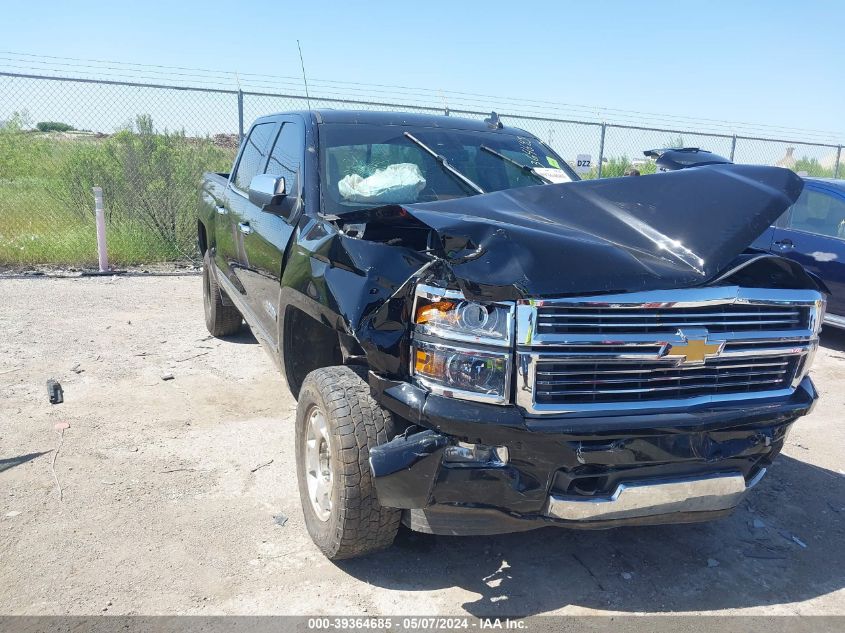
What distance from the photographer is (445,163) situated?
398cm

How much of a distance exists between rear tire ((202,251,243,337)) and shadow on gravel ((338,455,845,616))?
11.8 feet

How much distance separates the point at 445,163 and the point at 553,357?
1895 mm

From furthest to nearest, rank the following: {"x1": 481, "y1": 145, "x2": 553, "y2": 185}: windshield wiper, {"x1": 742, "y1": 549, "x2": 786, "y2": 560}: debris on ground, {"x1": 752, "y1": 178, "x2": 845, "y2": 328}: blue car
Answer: {"x1": 752, "y1": 178, "x2": 845, "y2": 328}: blue car < {"x1": 481, "y1": 145, "x2": 553, "y2": 185}: windshield wiper < {"x1": 742, "y1": 549, "x2": 786, "y2": 560}: debris on ground

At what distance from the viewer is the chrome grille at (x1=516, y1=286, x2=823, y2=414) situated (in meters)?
2.40

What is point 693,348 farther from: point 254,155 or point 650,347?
point 254,155

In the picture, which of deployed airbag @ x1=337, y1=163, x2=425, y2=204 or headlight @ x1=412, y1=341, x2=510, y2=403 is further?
deployed airbag @ x1=337, y1=163, x2=425, y2=204

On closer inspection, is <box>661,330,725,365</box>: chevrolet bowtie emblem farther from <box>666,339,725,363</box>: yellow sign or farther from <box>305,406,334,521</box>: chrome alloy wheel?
<box>305,406,334,521</box>: chrome alloy wheel

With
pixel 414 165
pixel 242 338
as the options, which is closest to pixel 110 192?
pixel 242 338

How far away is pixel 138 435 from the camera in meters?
4.32

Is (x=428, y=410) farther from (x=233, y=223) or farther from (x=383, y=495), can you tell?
(x=233, y=223)

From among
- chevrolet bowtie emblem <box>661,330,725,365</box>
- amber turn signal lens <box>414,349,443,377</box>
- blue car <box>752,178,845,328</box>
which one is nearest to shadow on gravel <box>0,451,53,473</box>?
amber turn signal lens <box>414,349,443,377</box>

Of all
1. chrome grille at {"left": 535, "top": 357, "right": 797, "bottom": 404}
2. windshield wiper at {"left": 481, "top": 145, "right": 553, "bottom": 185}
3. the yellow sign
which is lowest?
chrome grille at {"left": 535, "top": 357, "right": 797, "bottom": 404}

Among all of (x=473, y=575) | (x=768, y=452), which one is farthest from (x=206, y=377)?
(x=768, y=452)

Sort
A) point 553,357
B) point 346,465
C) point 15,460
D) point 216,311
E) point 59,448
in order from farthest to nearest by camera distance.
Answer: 1. point 216,311
2. point 59,448
3. point 15,460
4. point 346,465
5. point 553,357
